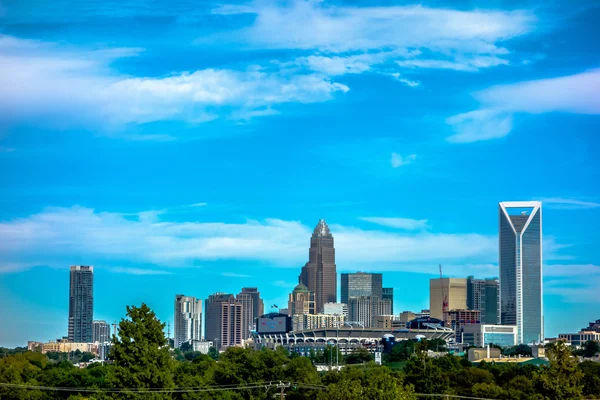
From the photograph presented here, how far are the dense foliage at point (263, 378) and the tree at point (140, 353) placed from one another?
0.07 meters

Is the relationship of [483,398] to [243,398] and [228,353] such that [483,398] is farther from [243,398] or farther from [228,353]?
[228,353]

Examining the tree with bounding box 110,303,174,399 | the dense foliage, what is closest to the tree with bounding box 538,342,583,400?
the dense foliage

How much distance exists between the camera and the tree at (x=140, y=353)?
3004 inches

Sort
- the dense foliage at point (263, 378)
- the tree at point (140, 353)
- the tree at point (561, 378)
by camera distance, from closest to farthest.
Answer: the tree at point (561, 378) → the dense foliage at point (263, 378) → the tree at point (140, 353)

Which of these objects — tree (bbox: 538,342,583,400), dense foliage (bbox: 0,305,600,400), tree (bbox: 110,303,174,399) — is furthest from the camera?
tree (bbox: 110,303,174,399)

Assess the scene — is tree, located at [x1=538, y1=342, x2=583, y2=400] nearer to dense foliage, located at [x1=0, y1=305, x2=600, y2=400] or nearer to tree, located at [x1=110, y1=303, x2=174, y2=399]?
dense foliage, located at [x1=0, y1=305, x2=600, y2=400]

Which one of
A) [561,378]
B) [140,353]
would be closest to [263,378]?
[140,353]

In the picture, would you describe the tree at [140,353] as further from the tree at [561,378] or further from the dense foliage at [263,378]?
the tree at [561,378]

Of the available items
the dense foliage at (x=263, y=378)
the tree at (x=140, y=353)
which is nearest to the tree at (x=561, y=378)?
the dense foliage at (x=263, y=378)

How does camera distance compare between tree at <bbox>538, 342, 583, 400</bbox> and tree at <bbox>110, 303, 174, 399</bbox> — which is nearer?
tree at <bbox>538, 342, 583, 400</bbox>

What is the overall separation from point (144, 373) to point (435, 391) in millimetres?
28282

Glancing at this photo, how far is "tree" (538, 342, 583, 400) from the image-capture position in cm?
5856

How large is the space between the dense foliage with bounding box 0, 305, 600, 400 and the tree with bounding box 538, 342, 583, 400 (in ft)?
0.20

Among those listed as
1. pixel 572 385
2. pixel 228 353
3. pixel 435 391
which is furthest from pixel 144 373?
pixel 228 353
